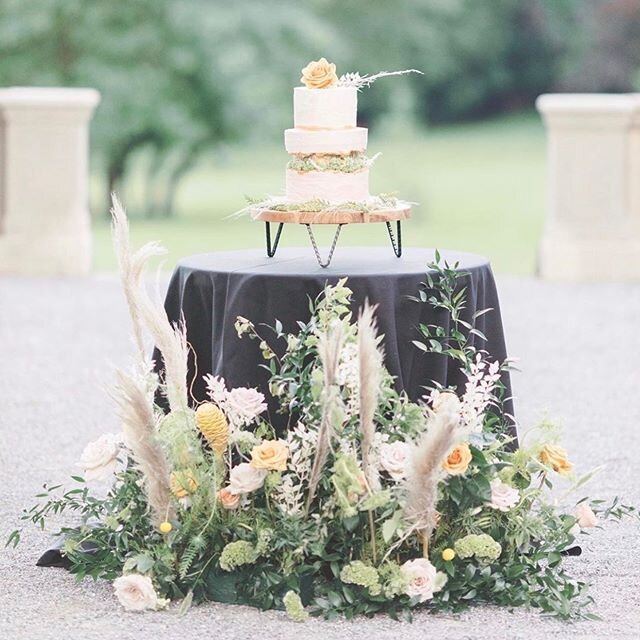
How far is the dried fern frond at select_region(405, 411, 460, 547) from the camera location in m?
4.37

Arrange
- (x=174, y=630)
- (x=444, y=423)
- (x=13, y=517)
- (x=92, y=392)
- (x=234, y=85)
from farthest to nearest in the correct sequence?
(x=234, y=85) < (x=92, y=392) < (x=13, y=517) < (x=174, y=630) < (x=444, y=423)

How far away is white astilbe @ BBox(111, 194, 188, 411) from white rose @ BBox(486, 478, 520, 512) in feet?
3.54

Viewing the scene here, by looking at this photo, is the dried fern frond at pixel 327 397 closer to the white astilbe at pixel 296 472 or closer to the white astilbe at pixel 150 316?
the white astilbe at pixel 296 472

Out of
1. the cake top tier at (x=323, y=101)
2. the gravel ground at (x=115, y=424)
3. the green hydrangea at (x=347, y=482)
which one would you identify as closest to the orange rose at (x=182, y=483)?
the gravel ground at (x=115, y=424)

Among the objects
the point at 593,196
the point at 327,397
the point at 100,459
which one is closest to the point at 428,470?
the point at 327,397

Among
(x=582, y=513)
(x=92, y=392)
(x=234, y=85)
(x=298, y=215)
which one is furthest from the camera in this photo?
(x=234, y=85)

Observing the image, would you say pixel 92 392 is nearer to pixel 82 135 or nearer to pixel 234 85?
pixel 82 135

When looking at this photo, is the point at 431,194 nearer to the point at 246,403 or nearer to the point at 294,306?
the point at 294,306

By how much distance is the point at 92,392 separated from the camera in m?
8.70

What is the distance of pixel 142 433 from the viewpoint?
4707mm

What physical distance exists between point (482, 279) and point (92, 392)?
3.75 m

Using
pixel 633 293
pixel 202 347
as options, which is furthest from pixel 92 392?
pixel 633 293

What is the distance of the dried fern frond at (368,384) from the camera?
14.3 ft

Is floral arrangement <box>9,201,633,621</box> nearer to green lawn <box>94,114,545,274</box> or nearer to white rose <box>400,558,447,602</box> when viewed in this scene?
white rose <box>400,558,447,602</box>
